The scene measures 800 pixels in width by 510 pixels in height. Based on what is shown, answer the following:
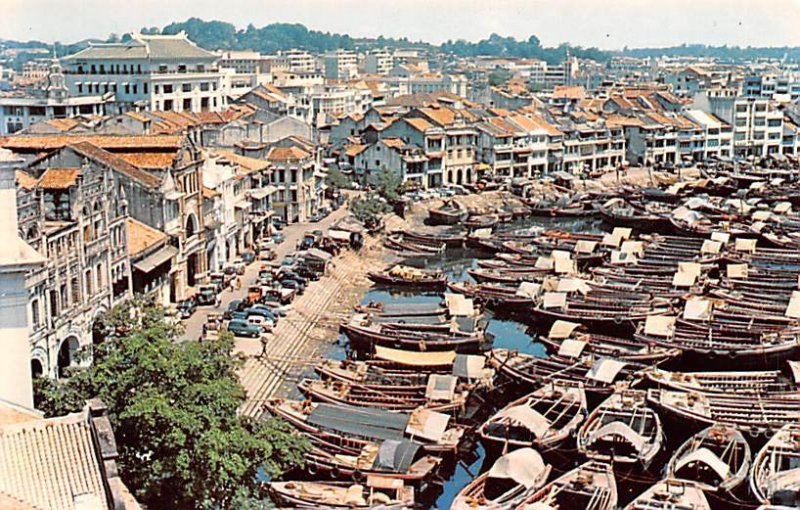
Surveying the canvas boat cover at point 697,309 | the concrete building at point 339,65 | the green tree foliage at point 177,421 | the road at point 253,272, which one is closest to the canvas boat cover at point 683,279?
the canvas boat cover at point 697,309

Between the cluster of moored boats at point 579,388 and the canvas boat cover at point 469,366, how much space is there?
0.35 feet

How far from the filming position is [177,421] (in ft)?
81.8

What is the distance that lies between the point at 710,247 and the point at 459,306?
22.2 m

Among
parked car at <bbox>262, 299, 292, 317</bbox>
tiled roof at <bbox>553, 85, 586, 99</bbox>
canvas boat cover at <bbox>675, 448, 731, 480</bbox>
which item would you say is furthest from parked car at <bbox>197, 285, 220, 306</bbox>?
tiled roof at <bbox>553, 85, 586, 99</bbox>

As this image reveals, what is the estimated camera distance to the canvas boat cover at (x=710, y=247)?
65.1 m

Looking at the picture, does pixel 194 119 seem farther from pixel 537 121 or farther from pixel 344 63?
pixel 344 63

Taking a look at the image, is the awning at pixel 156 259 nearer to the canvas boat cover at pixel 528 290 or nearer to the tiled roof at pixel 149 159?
the tiled roof at pixel 149 159

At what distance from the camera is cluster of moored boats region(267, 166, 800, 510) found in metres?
30.5

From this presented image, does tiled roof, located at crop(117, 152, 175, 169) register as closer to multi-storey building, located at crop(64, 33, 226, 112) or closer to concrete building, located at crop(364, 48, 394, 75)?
multi-storey building, located at crop(64, 33, 226, 112)

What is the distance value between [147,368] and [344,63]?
16168 centimetres

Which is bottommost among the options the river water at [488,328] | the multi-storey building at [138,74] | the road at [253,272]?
the river water at [488,328]

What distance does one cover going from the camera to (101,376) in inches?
1053

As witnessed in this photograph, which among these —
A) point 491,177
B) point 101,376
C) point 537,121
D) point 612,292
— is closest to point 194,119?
point 491,177

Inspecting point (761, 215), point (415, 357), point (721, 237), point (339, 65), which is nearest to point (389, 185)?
point (721, 237)
